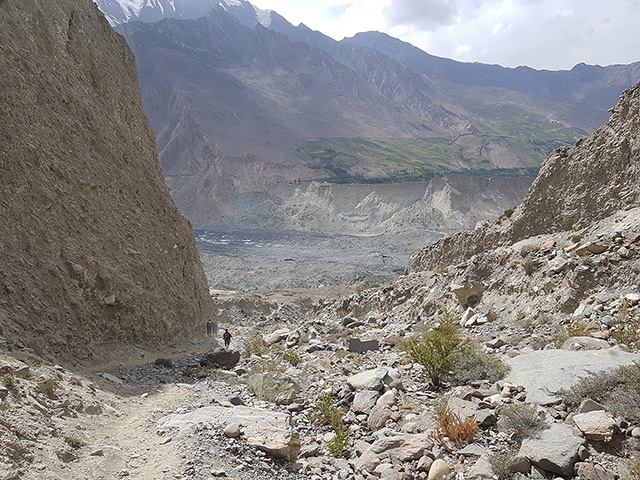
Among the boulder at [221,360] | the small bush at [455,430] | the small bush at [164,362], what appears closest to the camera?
the small bush at [455,430]

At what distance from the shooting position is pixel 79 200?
1185 centimetres

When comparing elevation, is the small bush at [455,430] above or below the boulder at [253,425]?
above

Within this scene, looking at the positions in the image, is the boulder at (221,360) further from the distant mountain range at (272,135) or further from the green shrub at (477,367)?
the distant mountain range at (272,135)

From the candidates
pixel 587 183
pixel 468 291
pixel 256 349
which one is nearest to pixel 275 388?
pixel 256 349

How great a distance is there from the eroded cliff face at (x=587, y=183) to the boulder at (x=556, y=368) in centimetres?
786

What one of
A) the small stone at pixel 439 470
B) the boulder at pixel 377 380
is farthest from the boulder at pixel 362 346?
the small stone at pixel 439 470

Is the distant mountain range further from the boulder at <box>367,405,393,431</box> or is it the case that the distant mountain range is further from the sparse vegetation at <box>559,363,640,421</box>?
the sparse vegetation at <box>559,363,640,421</box>

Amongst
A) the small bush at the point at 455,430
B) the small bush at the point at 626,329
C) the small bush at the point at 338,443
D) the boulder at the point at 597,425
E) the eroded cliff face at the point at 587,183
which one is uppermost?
the eroded cliff face at the point at 587,183

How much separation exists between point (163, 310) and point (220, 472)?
997 centimetres

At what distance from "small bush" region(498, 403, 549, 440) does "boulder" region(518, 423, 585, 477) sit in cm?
12

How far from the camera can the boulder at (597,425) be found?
459 cm

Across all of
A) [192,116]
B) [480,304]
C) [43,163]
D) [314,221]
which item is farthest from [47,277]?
[192,116]

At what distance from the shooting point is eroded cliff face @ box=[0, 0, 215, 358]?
962cm

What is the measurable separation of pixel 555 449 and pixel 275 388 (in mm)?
4965
